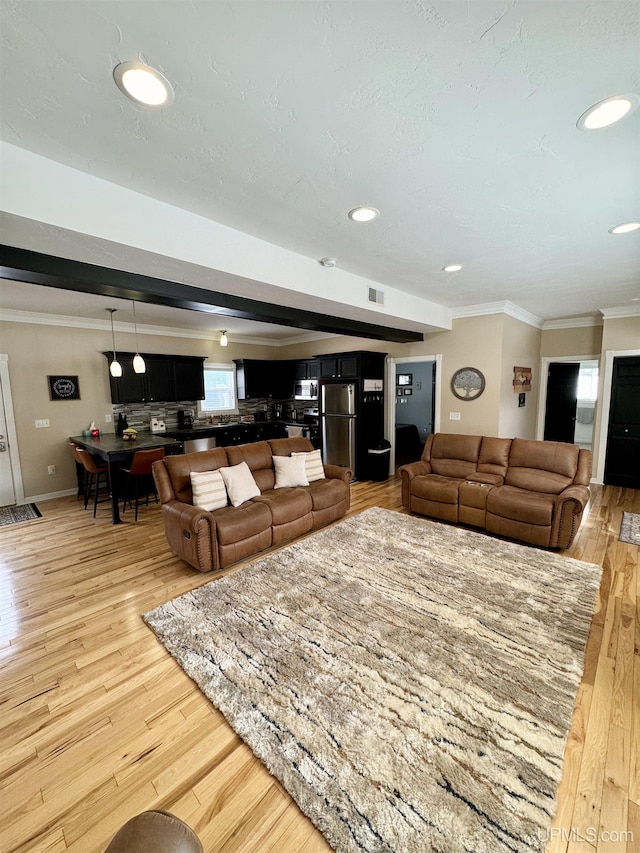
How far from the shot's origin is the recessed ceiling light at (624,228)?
2410 mm

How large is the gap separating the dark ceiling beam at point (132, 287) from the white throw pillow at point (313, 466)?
1.60 meters

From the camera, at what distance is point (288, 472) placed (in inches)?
161

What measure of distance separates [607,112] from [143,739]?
11.4 feet

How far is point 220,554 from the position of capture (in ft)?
10.1

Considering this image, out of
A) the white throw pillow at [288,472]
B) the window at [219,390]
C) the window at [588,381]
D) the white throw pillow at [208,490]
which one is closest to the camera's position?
the white throw pillow at [208,490]

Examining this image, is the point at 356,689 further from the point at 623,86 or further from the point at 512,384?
the point at 512,384

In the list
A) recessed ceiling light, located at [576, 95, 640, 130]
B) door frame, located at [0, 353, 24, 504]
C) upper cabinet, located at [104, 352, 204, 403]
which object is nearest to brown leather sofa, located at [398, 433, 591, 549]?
recessed ceiling light, located at [576, 95, 640, 130]

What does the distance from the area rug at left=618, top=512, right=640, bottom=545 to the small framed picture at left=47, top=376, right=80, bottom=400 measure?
7516mm

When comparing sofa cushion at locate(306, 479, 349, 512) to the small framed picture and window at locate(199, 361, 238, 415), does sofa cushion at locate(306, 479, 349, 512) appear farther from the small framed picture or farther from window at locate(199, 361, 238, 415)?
the small framed picture

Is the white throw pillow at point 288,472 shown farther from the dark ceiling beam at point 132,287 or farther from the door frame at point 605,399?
the door frame at point 605,399

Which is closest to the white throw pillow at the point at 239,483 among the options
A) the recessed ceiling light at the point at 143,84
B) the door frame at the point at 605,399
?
the recessed ceiling light at the point at 143,84

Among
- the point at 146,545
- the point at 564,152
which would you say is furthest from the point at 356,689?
the point at 564,152

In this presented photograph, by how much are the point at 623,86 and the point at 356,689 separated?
9.72ft

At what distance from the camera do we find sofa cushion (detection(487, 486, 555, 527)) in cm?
345
